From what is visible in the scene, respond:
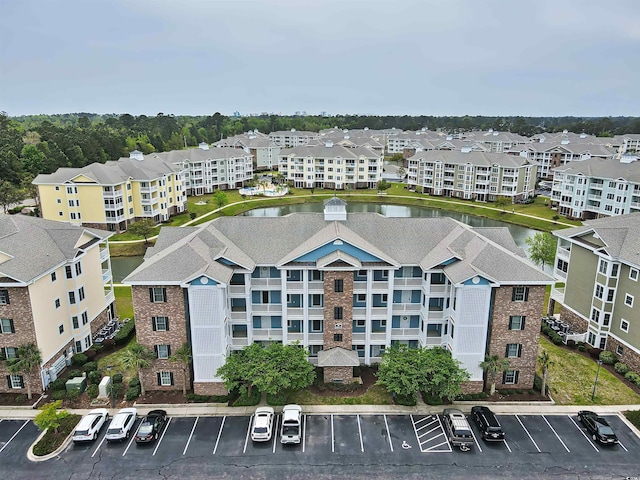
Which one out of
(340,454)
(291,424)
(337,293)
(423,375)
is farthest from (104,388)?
(423,375)

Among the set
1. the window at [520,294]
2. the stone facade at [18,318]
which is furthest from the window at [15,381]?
the window at [520,294]

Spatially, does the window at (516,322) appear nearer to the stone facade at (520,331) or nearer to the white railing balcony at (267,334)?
the stone facade at (520,331)

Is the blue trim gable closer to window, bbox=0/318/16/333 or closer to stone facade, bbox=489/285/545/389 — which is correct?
stone facade, bbox=489/285/545/389

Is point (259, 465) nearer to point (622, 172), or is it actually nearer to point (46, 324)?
point (46, 324)

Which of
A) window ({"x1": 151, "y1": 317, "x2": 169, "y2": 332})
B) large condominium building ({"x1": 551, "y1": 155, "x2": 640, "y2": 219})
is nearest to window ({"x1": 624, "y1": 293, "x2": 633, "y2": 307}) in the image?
window ({"x1": 151, "y1": 317, "x2": 169, "y2": 332})

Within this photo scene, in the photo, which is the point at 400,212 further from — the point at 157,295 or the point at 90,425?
the point at 90,425
